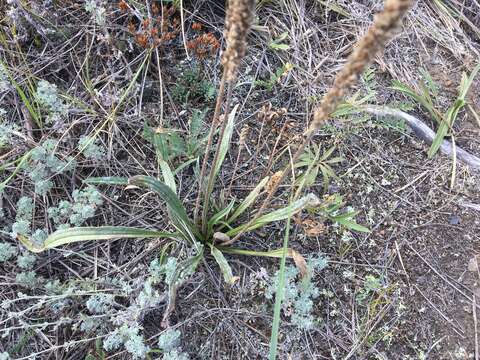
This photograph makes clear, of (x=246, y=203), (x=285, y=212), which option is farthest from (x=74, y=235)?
(x=285, y=212)

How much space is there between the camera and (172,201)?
71.4 inches

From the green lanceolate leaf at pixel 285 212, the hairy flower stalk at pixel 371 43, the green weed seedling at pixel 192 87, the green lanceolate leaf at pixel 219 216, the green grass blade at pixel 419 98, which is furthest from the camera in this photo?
the green grass blade at pixel 419 98

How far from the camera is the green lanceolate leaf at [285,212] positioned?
5.48 ft

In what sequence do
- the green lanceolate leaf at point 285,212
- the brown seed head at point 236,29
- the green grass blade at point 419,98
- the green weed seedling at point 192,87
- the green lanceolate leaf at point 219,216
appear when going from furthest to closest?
the green grass blade at point 419,98, the green weed seedling at point 192,87, the green lanceolate leaf at point 219,216, the green lanceolate leaf at point 285,212, the brown seed head at point 236,29

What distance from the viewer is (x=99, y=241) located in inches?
82.7

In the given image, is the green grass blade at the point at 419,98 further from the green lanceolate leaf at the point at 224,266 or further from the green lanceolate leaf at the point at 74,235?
the green lanceolate leaf at the point at 74,235

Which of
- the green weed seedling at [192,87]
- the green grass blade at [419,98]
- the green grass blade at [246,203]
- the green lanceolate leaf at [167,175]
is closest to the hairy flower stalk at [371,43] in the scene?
the green grass blade at [246,203]

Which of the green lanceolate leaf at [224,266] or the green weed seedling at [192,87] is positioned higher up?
the green weed seedling at [192,87]

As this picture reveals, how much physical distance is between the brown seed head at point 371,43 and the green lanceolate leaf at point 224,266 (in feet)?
3.07

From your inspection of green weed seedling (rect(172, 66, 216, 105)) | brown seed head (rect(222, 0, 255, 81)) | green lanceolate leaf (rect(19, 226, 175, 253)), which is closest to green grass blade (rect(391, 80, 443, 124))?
green weed seedling (rect(172, 66, 216, 105))

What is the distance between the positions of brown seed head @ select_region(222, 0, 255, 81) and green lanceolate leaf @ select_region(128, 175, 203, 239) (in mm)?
609

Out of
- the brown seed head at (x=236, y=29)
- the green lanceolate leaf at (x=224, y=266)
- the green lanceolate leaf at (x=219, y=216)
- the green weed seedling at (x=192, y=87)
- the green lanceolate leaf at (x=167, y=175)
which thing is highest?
the brown seed head at (x=236, y=29)

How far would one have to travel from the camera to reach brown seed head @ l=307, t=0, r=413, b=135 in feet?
2.94

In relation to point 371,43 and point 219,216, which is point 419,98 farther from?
point 371,43
